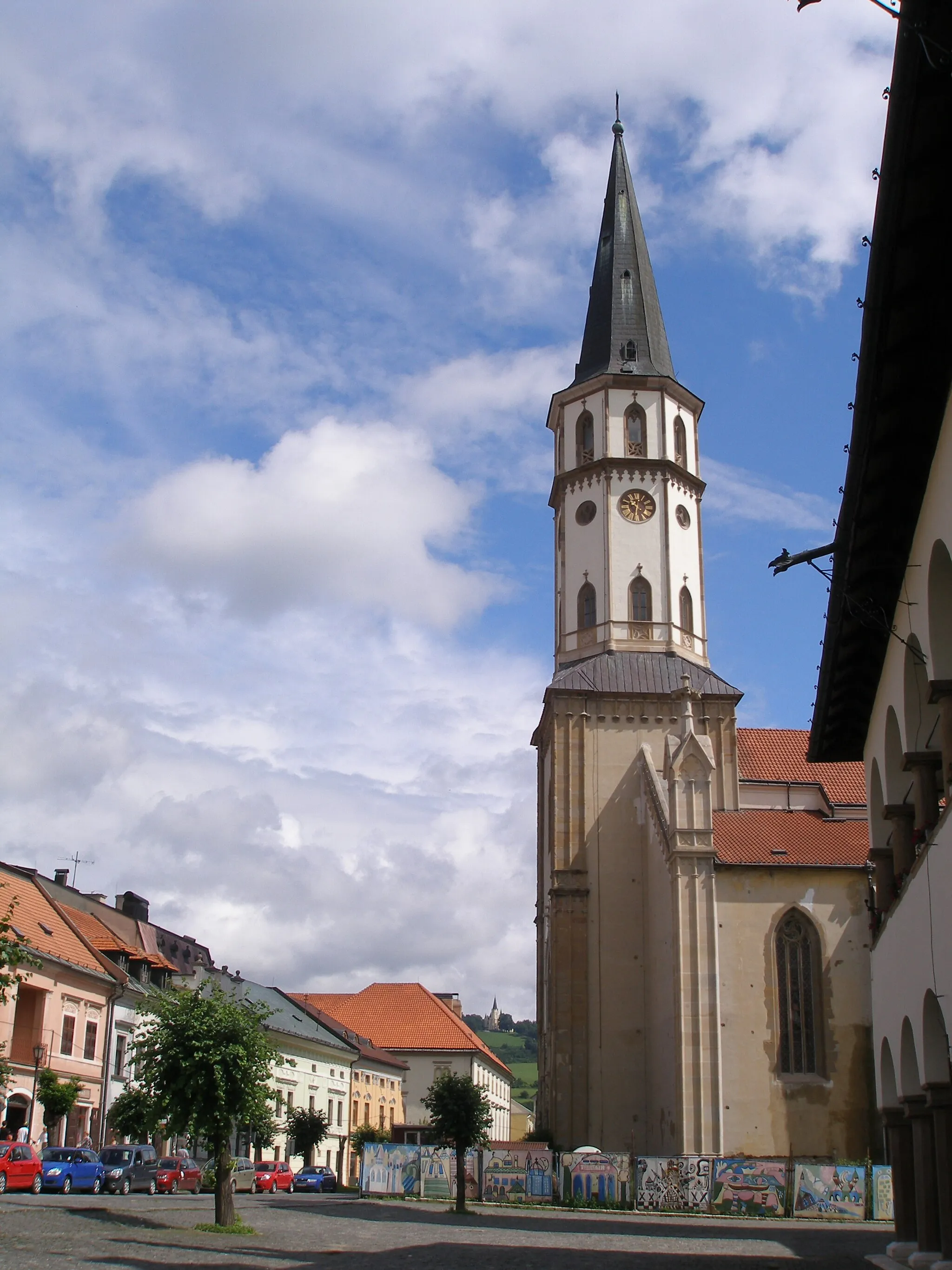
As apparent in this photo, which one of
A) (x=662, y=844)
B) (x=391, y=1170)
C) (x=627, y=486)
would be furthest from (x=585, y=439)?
(x=391, y=1170)

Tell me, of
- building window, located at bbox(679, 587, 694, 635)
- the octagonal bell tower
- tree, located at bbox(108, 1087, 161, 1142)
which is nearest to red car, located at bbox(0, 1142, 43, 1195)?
tree, located at bbox(108, 1087, 161, 1142)

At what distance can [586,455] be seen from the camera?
2046 inches

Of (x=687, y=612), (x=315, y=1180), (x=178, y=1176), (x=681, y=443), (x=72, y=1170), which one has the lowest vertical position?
(x=315, y=1180)

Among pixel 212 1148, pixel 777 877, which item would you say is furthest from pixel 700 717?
pixel 212 1148

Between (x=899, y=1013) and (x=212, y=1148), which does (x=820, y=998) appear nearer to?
(x=212, y=1148)

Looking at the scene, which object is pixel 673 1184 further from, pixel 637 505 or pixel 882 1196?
pixel 637 505

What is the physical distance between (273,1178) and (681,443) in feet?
99.0

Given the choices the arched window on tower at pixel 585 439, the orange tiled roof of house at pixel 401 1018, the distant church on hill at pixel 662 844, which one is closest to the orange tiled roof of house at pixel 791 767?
the distant church on hill at pixel 662 844

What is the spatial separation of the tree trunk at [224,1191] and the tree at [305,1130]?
34609mm

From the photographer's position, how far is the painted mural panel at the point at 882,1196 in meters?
33.7

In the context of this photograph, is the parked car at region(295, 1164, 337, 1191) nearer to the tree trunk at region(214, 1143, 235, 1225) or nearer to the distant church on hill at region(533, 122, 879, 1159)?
the distant church on hill at region(533, 122, 879, 1159)

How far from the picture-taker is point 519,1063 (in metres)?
173

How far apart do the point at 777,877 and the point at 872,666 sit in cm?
2209

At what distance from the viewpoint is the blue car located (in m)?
32.4
